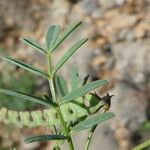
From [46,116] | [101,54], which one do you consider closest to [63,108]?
[46,116]

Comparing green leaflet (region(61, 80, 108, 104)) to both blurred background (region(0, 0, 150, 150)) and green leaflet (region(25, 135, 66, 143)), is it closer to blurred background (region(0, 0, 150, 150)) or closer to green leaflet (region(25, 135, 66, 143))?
green leaflet (region(25, 135, 66, 143))

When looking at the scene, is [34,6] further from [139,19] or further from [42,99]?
[42,99]

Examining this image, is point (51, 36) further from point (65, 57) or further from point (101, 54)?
point (101, 54)

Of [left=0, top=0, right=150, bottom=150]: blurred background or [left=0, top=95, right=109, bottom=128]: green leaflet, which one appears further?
[left=0, top=0, right=150, bottom=150]: blurred background

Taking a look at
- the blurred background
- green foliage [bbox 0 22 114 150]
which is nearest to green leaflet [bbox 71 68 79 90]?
green foliage [bbox 0 22 114 150]

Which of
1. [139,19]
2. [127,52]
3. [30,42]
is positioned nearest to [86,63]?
[127,52]

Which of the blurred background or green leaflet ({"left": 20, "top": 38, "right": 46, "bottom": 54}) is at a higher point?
the blurred background
